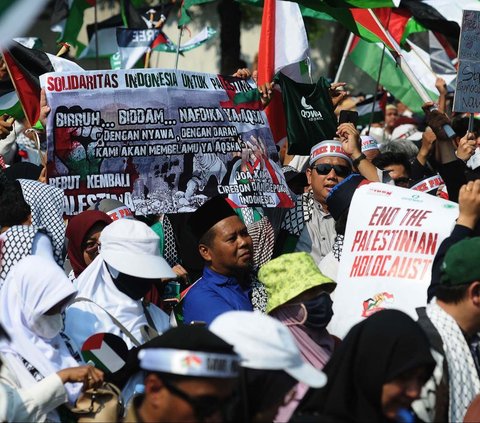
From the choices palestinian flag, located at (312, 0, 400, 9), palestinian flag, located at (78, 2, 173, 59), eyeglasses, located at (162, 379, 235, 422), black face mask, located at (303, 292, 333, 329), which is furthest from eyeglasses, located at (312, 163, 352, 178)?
palestinian flag, located at (78, 2, 173, 59)

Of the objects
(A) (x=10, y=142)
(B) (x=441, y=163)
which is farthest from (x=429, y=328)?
(A) (x=10, y=142)

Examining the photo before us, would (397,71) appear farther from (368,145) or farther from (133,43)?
(368,145)

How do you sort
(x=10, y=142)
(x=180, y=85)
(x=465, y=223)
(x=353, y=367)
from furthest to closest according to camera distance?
(x=10, y=142), (x=180, y=85), (x=465, y=223), (x=353, y=367)

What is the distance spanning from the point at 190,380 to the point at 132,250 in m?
2.30

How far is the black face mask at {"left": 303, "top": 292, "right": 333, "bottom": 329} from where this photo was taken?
5.25 m

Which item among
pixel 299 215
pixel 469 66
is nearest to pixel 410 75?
pixel 469 66

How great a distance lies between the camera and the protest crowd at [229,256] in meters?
3.91

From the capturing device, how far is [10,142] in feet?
30.8

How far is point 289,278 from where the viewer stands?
5.30 metres

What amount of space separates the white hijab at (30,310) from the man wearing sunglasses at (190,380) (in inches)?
50.0

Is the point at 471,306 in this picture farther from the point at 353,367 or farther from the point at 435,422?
the point at 353,367

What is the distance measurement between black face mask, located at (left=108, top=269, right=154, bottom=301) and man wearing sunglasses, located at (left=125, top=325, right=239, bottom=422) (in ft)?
6.92

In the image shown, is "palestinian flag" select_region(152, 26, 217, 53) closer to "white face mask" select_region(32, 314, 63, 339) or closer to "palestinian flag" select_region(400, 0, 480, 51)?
"palestinian flag" select_region(400, 0, 480, 51)

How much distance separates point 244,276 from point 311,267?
93 cm
